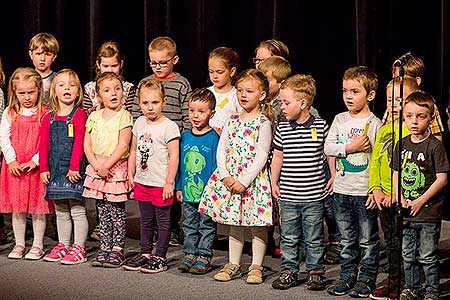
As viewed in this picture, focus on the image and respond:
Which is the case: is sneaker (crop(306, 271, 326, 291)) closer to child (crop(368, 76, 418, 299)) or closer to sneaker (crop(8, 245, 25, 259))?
child (crop(368, 76, 418, 299))

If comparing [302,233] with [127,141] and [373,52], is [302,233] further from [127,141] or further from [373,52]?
[373,52]

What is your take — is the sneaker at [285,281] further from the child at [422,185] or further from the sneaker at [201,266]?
the child at [422,185]

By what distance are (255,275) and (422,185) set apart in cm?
99

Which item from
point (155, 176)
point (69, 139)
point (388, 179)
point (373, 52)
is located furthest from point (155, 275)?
point (373, 52)

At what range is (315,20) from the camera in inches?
265

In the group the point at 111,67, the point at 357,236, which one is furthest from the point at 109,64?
the point at 357,236

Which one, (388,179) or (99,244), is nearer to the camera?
(388,179)

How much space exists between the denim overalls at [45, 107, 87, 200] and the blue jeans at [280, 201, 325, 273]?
3.87 feet

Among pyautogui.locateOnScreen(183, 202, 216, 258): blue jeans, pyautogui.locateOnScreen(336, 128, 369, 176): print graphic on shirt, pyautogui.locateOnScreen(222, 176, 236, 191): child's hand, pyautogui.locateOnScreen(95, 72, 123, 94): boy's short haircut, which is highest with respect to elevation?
pyautogui.locateOnScreen(95, 72, 123, 94): boy's short haircut

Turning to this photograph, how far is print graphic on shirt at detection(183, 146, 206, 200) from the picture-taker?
5547 millimetres

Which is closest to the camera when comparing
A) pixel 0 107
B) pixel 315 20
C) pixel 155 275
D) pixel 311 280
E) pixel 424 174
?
pixel 424 174

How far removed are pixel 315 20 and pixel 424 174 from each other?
2050 millimetres

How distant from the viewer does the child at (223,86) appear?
570 cm

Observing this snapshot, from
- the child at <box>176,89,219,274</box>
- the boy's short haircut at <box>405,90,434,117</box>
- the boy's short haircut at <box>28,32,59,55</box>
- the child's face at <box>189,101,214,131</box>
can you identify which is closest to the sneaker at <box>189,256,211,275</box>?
the child at <box>176,89,219,274</box>
